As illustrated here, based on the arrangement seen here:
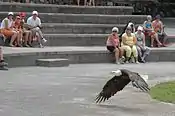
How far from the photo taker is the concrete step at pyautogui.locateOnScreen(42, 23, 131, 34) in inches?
774

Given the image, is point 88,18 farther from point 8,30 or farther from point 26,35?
point 8,30

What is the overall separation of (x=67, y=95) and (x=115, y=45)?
6.72m

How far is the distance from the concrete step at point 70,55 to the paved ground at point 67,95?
503mm

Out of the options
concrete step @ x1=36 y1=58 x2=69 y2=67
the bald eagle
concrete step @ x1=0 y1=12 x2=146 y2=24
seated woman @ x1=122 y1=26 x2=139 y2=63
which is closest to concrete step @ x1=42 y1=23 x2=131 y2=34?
concrete step @ x1=0 y1=12 x2=146 y2=24

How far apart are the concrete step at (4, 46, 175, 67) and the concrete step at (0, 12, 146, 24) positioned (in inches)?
87.8

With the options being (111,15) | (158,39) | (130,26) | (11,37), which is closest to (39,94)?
(11,37)

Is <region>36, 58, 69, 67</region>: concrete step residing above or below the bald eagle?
below

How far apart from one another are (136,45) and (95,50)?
1409mm

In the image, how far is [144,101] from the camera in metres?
10.6

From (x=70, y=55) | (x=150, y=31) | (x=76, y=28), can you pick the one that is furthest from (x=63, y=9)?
(x=70, y=55)

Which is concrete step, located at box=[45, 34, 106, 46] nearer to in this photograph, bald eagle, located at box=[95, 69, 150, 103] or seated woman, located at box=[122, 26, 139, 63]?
seated woman, located at box=[122, 26, 139, 63]

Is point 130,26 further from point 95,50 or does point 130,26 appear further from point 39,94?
point 39,94

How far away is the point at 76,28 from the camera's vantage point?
20328 mm

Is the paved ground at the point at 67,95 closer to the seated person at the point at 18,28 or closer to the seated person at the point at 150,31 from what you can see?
the seated person at the point at 18,28
